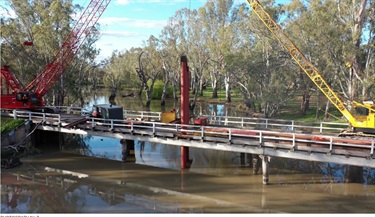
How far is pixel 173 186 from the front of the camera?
19.8 meters

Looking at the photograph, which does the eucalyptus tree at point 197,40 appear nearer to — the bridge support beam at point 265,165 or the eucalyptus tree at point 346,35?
the eucalyptus tree at point 346,35

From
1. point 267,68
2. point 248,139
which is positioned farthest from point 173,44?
point 248,139

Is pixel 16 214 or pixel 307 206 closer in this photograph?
pixel 16 214

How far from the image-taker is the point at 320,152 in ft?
59.1

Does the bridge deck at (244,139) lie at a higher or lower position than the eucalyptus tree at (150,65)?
lower

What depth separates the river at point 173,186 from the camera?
16.9 metres

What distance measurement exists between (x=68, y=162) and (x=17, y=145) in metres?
3.78

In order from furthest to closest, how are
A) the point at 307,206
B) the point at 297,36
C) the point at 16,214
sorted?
the point at 297,36 → the point at 307,206 → the point at 16,214

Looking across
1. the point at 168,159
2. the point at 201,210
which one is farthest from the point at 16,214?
the point at 168,159

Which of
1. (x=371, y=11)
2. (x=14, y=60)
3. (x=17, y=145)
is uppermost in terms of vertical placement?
(x=371, y=11)

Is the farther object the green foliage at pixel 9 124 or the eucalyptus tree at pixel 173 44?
the eucalyptus tree at pixel 173 44

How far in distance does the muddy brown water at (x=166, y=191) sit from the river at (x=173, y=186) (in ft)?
0.14

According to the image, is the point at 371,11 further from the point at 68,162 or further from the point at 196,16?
the point at 196,16

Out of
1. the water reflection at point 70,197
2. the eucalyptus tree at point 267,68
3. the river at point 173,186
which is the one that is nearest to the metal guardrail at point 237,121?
the river at point 173,186
